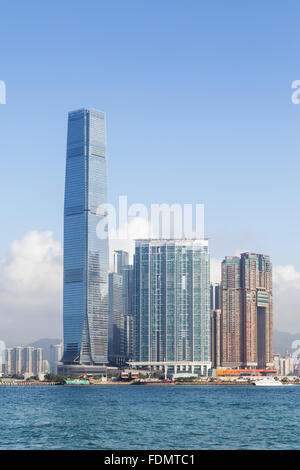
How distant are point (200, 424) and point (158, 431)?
833 centimetres

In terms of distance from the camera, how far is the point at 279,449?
2098 inches

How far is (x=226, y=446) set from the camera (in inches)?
2115

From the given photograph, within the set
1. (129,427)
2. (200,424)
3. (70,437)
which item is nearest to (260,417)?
(200,424)

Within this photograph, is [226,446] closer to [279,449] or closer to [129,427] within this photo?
[279,449]

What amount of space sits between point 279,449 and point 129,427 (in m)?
18.9

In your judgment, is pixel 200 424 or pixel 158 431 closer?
pixel 158 431
